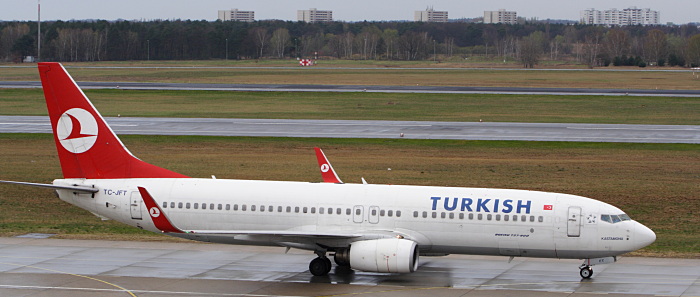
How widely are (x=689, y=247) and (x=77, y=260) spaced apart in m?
22.6

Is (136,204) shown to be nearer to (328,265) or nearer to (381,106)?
(328,265)

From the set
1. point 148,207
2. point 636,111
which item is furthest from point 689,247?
point 636,111

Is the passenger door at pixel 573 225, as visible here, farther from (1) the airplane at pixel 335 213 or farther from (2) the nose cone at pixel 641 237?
(2) the nose cone at pixel 641 237

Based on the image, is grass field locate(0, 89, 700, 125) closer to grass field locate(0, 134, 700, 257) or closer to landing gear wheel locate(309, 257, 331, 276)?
grass field locate(0, 134, 700, 257)

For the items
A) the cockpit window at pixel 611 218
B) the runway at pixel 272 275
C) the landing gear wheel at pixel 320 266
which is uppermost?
the cockpit window at pixel 611 218

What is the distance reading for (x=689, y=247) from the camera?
3378 centimetres

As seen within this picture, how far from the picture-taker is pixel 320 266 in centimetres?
2923

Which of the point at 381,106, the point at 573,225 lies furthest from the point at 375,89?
the point at 573,225

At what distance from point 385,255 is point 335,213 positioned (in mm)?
2944

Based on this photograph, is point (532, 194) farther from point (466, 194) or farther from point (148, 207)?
point (148, 207)

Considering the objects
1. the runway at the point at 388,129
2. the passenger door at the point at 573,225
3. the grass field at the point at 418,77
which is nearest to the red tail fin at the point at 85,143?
the passenger door at the point at 573,225

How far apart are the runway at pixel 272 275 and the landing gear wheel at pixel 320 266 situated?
0.27m

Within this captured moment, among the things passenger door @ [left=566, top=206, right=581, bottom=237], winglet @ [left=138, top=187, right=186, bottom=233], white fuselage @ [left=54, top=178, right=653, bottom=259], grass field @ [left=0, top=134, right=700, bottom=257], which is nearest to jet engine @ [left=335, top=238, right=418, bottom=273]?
white fuselage @ [left=54, top=178, right=653, bottom=259]

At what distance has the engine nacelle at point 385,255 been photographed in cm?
2683
